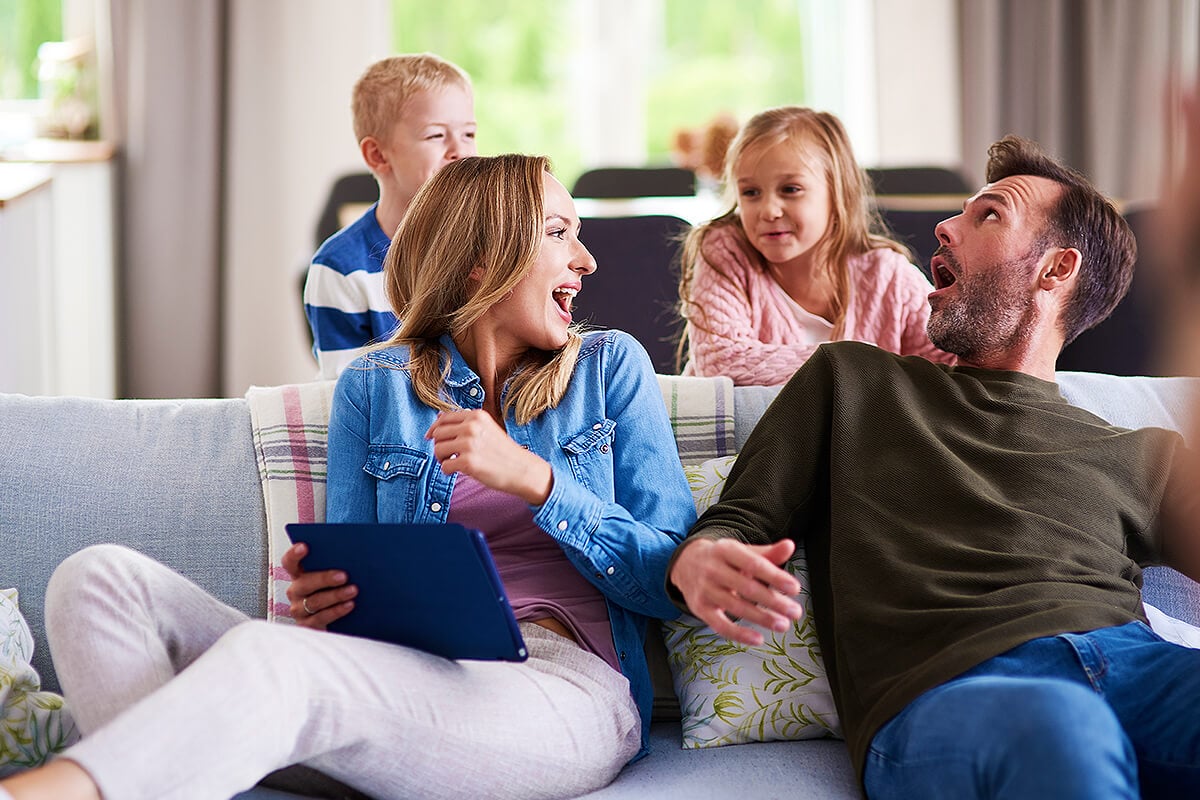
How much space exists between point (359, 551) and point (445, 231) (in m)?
0.50

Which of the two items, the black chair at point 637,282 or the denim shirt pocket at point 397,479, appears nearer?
the denim shirt pocket at point 397,479

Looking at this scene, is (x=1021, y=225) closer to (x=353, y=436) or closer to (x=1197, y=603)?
(x=1197, y=603)

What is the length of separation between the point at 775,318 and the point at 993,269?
0.60 m

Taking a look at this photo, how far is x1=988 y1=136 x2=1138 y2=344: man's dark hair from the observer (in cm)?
169

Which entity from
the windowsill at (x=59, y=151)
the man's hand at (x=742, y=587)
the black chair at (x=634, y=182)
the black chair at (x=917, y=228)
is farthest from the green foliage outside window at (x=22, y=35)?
the man's hand at (x=742, y=587)

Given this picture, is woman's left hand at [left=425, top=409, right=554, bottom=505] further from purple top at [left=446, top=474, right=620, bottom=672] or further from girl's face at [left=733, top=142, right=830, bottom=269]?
girl's face at [left=733, top=142, right=830, bottom=269]

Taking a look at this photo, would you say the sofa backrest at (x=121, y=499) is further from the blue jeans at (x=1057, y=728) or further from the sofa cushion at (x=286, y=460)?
the blue jeans at (x=1057, y=728)

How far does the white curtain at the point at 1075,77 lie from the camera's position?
476 centimetres

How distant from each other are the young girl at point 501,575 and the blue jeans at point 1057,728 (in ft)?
1.09

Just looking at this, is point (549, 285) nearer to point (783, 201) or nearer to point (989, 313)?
point (989, 313)

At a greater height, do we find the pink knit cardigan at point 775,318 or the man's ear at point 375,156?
the man's ear at point 375,156

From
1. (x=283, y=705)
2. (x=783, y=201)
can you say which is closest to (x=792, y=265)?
(x=783, y=201)

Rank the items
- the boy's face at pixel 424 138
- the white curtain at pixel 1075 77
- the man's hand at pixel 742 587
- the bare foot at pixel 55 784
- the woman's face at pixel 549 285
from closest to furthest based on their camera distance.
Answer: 1. the bare foot at pixel 55 784
2. the man's hand at pixel 742 587
3. the woman's face at pixel 549 285
4. the boy's face at pixel 424 138
5. the white curtain at pixel 1075 77

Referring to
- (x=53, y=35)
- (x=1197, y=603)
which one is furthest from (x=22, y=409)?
(x=53, y=35)
